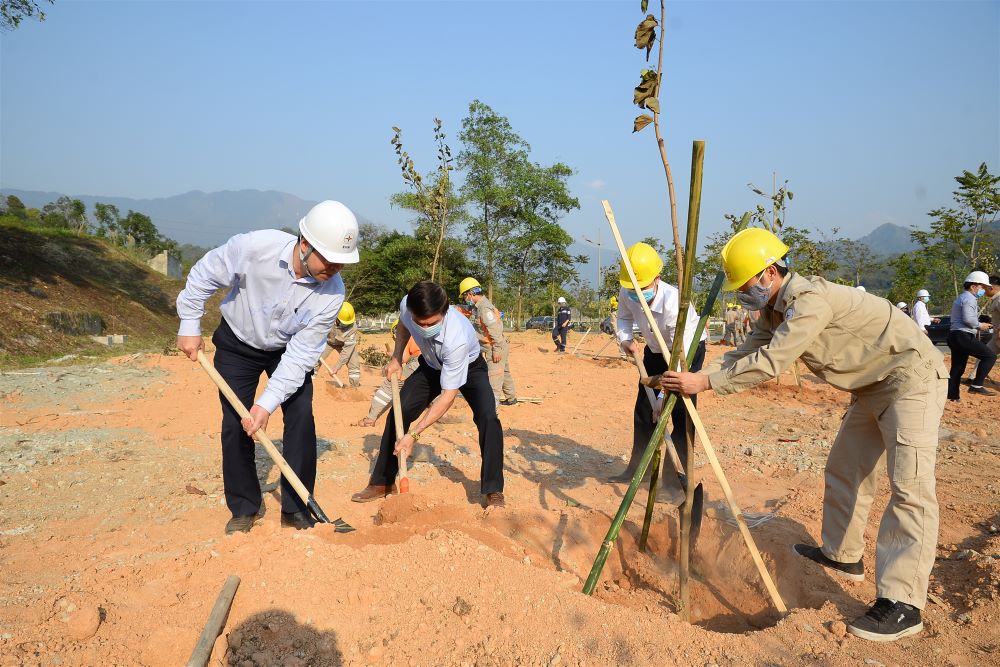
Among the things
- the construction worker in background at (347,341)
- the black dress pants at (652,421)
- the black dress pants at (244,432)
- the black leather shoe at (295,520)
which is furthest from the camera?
the construction worker in background at (347,341)

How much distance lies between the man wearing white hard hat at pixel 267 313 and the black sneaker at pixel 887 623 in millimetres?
2817

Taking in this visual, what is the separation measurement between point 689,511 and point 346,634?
1.71 meters

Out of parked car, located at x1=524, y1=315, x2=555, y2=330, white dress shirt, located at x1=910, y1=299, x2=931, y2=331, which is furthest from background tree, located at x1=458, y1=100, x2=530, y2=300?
white dress shirt, located at x1=910, y1=299, x2=931, y2=331

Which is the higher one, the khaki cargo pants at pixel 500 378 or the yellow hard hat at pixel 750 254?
the yellow hard hat at pixel 750 254

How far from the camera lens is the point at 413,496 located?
4.06 meters

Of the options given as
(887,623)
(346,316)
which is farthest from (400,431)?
(346,316)

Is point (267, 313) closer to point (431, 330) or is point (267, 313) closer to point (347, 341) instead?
point (431, 330)

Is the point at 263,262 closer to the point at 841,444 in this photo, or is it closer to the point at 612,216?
the point at 612,216

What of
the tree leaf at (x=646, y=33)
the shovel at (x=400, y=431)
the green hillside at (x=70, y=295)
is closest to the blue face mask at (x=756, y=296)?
the tree leaf at (x=646, y=33)

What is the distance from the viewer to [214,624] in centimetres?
232

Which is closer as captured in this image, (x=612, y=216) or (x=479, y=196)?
(x=612, y=216)

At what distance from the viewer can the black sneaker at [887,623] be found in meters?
2.55

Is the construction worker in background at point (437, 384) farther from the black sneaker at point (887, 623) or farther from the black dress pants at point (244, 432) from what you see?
the black sneaker at point (887, 623)

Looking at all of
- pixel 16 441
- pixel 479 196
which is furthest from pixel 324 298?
pixel 479 196
